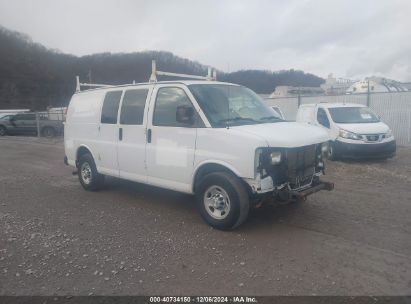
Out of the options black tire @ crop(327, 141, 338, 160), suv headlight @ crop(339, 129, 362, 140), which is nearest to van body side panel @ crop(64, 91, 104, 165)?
black tire @ crop(327, 141, 338, 160)

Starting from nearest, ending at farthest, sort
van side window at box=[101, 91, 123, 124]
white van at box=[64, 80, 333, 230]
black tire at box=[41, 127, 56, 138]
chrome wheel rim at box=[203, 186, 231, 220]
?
white van at box=[64, 80, 333, 230], chrome wheel rim at box=[203, 186, 231, 220], van side window at box=[101, 91, 123, 124], black tire at box=[41, 127, 56, 138]

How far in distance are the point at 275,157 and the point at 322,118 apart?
24.5ft

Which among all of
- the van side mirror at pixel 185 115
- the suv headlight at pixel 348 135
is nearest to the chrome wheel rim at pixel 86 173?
the van side mirror at pixel 185 115

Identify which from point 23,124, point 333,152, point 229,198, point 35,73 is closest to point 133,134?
point 229,198

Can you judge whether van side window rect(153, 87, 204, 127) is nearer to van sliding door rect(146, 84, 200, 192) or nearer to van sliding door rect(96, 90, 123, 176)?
van sliding door rect(146, 84, 200, 192)

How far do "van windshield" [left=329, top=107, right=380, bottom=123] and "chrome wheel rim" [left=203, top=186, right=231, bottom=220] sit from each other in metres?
7.23

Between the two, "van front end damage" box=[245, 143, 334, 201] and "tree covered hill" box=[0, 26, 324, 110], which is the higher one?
"tree covered hill" box=[0, 26, 324, 110]

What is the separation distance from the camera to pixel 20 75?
207 ft

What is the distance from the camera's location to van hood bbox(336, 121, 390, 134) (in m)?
10.2

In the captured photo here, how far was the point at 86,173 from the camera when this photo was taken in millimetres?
7430

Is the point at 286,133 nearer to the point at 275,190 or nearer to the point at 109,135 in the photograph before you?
the point at 275,190

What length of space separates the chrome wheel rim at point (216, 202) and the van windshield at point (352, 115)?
23.7ft

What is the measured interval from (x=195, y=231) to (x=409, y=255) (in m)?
2.61

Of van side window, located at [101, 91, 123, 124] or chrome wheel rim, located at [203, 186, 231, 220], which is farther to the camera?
van side window, located at [101, 91, 123, 124]
